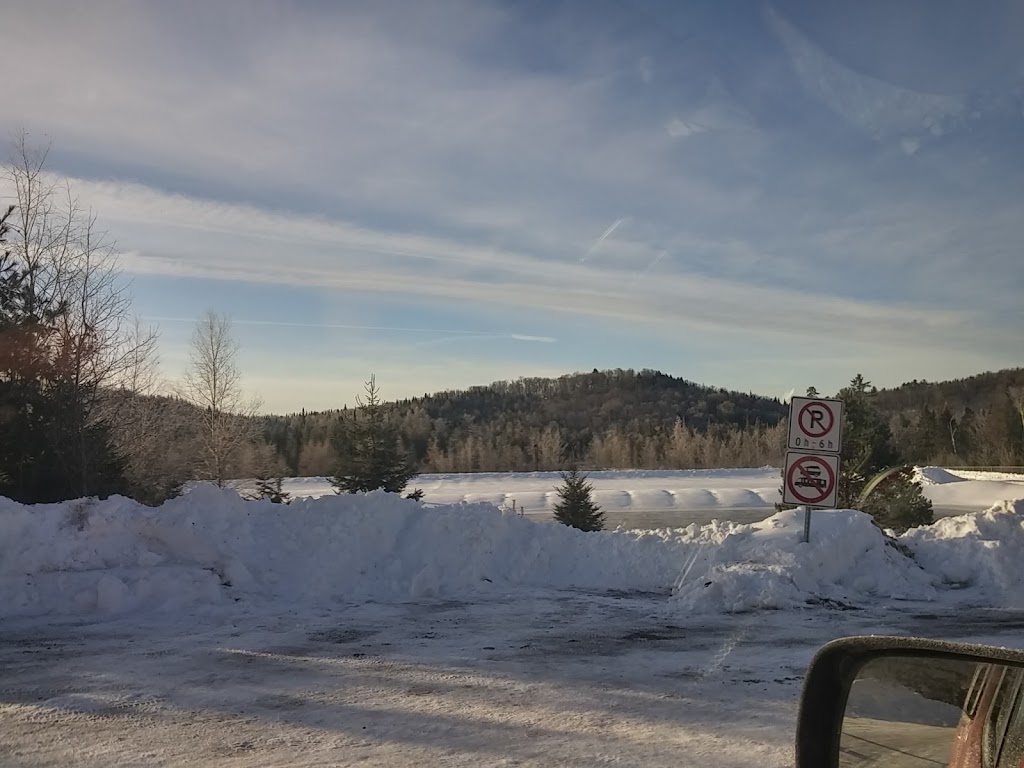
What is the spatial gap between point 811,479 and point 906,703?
912cm

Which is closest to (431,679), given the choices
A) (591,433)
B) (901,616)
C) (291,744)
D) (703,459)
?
(291,744)

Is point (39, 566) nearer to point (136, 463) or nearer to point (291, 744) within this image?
point (291, 744)

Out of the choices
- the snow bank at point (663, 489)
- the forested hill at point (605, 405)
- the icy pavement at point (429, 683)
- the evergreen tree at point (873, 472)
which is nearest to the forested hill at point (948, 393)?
the forested hill at point (605, 405)

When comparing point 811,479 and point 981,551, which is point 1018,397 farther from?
point 811,479

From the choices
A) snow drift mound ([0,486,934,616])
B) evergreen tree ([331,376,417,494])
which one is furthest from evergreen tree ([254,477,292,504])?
snow drift mound ([0,486,934,616])

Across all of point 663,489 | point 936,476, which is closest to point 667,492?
point 663,489

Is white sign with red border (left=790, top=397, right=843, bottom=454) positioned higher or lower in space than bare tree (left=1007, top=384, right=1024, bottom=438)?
lower

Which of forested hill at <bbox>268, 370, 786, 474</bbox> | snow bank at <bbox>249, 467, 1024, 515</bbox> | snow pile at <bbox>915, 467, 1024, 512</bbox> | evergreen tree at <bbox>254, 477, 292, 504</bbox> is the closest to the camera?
evergreen tree at <bbox>254, 477, 292, 504</bbox>

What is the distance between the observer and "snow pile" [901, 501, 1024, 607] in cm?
1139

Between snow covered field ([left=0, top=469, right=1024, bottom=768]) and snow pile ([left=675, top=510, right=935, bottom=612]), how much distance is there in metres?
0.04

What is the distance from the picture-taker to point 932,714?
2.27m

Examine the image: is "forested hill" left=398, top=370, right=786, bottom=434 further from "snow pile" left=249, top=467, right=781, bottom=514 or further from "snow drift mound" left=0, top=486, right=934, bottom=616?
"snow drift mound" left=0, top=486, right=934, bottom=616

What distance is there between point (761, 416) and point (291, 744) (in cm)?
11666

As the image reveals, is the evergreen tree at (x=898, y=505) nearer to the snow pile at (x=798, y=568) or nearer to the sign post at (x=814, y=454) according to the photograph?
the snow pile at (x=798, y=568)
